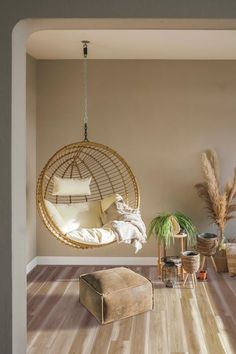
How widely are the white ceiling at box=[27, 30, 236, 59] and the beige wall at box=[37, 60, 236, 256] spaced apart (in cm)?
19

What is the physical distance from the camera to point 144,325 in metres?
2.87

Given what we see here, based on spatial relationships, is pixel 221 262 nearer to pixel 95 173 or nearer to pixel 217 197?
pixel 217 197

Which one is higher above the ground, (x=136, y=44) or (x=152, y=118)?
(x=136, y=44)

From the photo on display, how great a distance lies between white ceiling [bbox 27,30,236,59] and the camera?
3.43 meters

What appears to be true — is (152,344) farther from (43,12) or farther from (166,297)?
(43,12)

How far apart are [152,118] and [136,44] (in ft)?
3.18

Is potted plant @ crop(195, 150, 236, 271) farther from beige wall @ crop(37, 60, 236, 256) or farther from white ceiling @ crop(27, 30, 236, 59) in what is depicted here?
white ceiling @ crop(27, 30, 236, 59)

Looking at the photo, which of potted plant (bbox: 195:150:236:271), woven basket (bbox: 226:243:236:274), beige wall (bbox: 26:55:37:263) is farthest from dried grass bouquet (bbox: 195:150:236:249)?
beige wall (bbox: 26:55:37:263)

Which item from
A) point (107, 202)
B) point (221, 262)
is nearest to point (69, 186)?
point (107, 202)

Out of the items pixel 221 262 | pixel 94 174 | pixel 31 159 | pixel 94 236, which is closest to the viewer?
pixel 94 236

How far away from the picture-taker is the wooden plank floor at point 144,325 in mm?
2533

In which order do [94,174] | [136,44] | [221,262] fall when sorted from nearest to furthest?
[136,44], [221,262], [94,174]

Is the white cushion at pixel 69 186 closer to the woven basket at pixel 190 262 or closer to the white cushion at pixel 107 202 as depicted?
the white cushion at pixel 107 202

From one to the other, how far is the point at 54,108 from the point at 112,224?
1.72m
